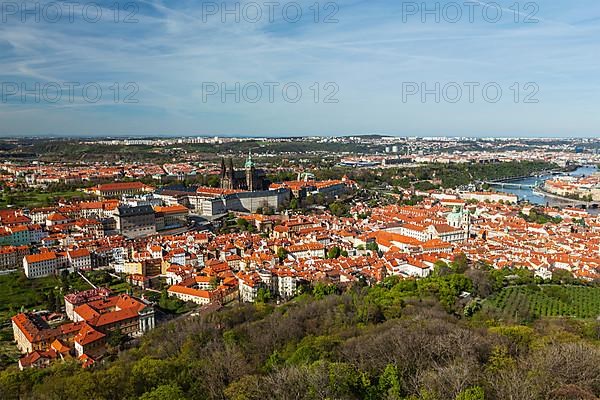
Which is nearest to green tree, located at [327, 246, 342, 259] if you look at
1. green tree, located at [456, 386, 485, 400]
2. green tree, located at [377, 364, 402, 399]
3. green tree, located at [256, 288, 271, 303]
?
green tree, located at [256, 288, 271, 303]

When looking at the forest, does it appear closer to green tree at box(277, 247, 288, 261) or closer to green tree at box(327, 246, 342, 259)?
green tree at box(277, 247, 288, 261)

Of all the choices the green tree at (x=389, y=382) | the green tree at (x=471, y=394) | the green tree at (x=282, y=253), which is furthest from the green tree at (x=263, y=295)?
the green tree at (x=471, y=394)

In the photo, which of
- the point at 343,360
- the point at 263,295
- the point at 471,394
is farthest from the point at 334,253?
the point at 471,394

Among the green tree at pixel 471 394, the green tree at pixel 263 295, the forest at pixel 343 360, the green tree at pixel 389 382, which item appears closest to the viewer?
the green tree at pixel 471 394

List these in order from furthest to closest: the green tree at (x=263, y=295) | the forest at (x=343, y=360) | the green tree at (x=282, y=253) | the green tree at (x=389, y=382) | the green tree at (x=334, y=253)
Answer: the green tree at (x=334, y=253) → the green tree at (x=282, y=253) → the green tree at (x=263, y=295) → the green tree at (x=389, y=382) → the forest at (x=343, y=360)

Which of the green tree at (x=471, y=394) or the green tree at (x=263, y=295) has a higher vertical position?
the green tree at (x=471, y=394)

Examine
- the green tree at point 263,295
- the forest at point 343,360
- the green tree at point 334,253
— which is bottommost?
the green tree at point 263,295

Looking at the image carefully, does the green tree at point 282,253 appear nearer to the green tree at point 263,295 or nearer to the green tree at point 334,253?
the green tree at point 334,253

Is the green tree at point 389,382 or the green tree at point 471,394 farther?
the green tree at point 389,382

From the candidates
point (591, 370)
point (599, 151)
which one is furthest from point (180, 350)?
point (599, 151)
